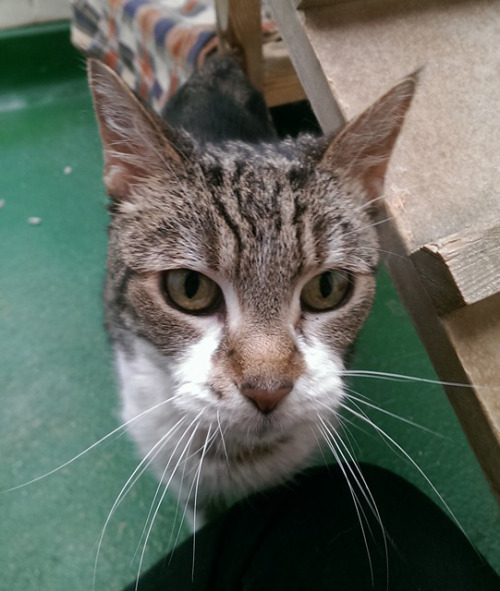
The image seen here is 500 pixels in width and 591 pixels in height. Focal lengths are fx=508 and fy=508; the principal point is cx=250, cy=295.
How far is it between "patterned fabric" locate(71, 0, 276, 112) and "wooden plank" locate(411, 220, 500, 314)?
4.18ft

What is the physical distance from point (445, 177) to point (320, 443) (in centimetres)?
60

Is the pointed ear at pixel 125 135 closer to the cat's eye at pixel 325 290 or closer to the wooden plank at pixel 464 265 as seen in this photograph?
the cat's eye at pixel 325 290

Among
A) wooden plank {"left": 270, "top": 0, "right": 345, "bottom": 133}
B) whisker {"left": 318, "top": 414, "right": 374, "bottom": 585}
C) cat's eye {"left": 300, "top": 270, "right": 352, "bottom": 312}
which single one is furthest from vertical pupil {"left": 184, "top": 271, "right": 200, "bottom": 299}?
wooden plank {"left": 270, "top": 0, "right": 345, "bottom": 133}

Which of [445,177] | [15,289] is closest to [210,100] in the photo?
[445,177]

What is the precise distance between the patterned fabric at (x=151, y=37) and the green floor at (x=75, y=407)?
0.37 meters

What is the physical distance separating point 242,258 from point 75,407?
97 centimetres

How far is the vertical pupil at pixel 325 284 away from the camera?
2.56 ft

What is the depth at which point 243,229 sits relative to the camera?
28.5 inches

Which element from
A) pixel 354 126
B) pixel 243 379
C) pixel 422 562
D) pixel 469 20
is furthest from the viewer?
pixel 469 20

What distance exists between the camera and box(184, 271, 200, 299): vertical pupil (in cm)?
74

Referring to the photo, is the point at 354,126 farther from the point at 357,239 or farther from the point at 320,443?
the point at 320,443

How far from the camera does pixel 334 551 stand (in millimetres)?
932

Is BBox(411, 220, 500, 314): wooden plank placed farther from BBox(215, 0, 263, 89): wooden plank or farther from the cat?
BBox(215, 0, 263, 89): wooden plank

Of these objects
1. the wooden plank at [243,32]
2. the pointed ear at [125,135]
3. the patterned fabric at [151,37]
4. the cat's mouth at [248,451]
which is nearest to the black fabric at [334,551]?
the cat's mouth at [248,451]
